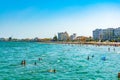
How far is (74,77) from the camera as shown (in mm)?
38062

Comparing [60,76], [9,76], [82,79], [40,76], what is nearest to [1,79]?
[9,76]

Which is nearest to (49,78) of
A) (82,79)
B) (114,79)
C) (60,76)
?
(60,76)

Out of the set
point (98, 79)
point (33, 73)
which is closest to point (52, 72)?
point (33, 73)

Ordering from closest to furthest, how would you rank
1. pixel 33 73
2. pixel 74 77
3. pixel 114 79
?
1. pixel 114 79
2. pixel 74 77
3. pixel 33 73

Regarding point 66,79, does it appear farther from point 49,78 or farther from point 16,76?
point 16,76

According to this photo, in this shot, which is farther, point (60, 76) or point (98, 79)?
point (60, 76)

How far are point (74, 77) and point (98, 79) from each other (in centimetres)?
362

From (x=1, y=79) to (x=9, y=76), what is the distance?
9.51 feet

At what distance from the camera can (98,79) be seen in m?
36.3

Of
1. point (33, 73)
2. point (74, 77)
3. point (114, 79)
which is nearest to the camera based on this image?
point (114, 79)

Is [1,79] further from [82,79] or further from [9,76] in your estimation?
[82,79]

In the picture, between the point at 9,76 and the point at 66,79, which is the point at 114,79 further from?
the point at 9,76

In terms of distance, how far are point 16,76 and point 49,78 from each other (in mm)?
5315

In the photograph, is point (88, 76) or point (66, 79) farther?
point (88, 76)
